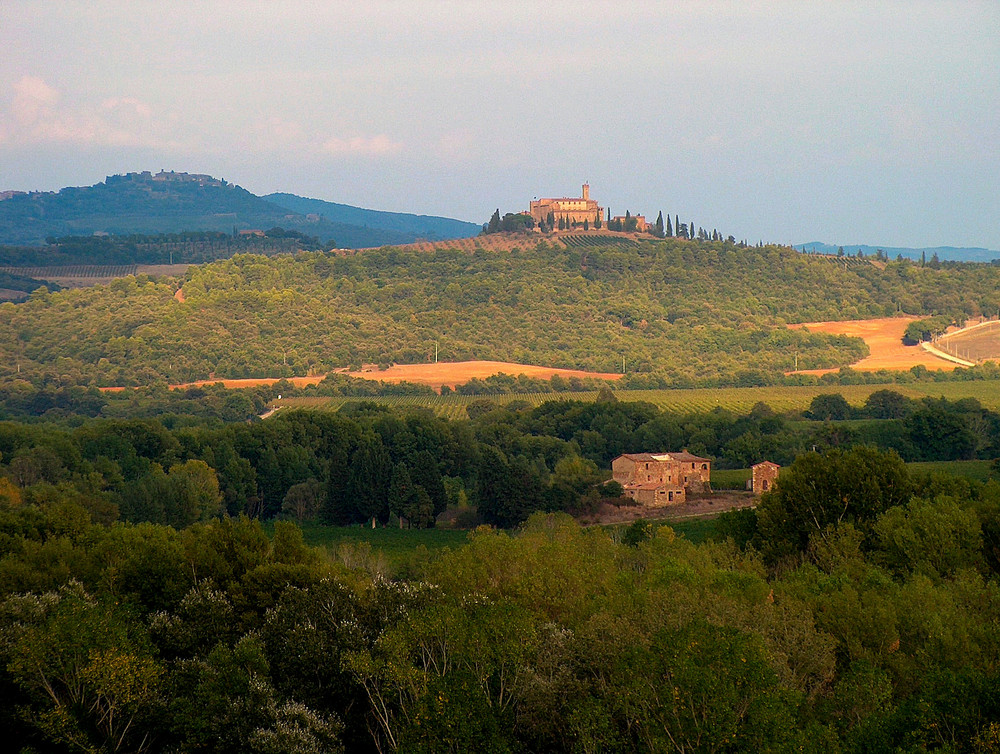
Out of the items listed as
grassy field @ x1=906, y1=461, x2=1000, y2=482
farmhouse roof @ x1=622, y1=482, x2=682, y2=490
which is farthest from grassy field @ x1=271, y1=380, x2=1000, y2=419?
farmhouse roof @ x1=622, y1=482, x2=682, y2=490

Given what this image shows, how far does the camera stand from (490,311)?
16150 cm

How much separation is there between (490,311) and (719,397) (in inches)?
2040

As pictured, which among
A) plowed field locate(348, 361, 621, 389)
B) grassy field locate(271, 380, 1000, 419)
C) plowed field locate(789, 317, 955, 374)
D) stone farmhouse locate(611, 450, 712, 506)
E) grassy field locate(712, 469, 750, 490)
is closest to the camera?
stone farmhouse locate(611, 450, 712, 506)

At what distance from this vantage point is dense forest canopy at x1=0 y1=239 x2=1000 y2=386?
140750mm

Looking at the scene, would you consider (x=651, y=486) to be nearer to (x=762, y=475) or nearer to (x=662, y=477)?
(x=662, y=477)

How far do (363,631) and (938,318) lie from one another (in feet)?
463

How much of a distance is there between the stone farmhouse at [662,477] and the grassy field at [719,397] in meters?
37.1

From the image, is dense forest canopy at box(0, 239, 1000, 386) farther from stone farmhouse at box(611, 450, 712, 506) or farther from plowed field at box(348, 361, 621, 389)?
stone farmhouse at box(611, 450, 712, 506)

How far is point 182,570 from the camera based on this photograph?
3047 cm

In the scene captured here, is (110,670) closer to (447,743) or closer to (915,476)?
(447,743)

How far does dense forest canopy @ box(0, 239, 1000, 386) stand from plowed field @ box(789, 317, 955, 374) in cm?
229

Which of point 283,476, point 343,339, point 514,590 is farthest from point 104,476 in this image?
point 343,339

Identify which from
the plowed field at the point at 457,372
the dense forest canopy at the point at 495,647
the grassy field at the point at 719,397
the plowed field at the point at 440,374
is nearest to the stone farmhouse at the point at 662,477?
the dense forest canopy at the point at 495,647

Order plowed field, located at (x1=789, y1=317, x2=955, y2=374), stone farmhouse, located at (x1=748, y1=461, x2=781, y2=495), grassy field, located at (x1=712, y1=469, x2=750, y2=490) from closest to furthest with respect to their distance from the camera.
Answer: stone farmhouse, located at (x1=748, y1=461, x2=781, y2=495) < grassy field, located at (x1=712, y1=469, x2=750, y2=490) < plowed field, located at (x1=789, y1=317, x2=955, y2=374)
